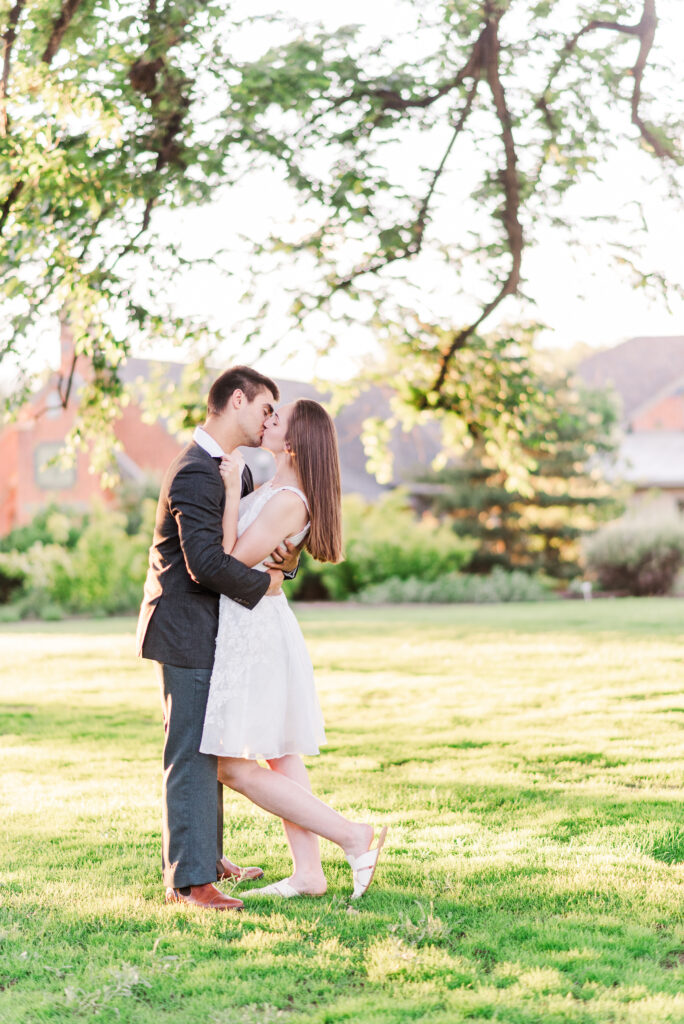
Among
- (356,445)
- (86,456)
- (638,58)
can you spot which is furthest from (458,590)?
(86,456)

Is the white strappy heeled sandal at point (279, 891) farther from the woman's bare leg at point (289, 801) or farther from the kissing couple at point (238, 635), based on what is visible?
the woman's bare leg at point (289, 801)

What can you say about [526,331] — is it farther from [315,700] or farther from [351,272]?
[315,700]

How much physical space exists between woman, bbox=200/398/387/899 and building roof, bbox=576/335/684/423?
38.4 metres

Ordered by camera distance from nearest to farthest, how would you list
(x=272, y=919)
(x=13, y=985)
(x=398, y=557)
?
(x=13, y=985) → (x=272, y=919) → (x=398, y=557)

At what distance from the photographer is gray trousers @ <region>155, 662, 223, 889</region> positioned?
459cm

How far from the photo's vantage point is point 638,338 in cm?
4934

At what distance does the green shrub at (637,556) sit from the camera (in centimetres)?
2670

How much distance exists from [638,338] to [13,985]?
1907 inches

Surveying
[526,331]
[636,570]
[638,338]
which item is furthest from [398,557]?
[638,338]

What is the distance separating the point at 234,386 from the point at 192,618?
3.26 feet

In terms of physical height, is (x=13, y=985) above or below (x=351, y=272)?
below

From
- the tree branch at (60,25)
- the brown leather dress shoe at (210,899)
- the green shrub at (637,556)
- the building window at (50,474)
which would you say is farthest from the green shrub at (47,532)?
the brown leather dress shoe at (210,899)

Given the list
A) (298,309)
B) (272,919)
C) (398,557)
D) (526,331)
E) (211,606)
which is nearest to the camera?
(272,919)

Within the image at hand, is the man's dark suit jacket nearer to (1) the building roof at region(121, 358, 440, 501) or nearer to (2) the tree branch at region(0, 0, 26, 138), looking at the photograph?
(2) the tree branch at region(0, 0, 26, 138)
